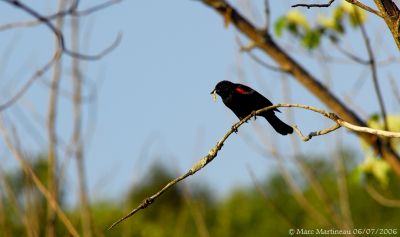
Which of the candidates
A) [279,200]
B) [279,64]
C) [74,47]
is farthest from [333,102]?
[279,200]

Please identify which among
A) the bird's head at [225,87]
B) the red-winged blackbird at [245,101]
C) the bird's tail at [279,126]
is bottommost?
the bird's tail at [279,126]

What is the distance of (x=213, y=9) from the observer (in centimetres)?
507

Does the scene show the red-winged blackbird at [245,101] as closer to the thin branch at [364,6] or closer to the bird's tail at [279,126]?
the bird's tail at [279,126]

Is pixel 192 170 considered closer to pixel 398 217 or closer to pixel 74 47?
pixel 74 47

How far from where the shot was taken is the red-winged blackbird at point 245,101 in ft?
13.6

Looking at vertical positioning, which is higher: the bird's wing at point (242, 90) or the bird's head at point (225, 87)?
the bird's head at point (225, 87)

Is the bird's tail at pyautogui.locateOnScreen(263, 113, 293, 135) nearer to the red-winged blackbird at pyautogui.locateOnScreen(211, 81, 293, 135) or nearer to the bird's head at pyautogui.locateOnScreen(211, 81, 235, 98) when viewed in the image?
the red-winged blackbird at pyautogui.locateOnScreen(211, 81, 293, 135)

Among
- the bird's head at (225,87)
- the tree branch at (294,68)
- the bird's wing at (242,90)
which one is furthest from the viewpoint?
the tree branch at (294,68)

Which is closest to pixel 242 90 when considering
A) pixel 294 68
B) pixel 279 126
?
pixel 279 126

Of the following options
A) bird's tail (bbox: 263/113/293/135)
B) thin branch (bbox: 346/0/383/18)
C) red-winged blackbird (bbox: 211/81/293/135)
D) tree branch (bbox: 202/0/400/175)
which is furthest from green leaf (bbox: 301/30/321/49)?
thin branch (bbox: 346/0/383/18)

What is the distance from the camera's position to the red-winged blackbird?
4148 millimetres

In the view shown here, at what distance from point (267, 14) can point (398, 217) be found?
90.7ft

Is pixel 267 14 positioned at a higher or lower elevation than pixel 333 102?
higher

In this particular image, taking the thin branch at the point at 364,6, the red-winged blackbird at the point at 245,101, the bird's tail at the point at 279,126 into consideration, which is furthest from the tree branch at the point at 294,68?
the thin branch at the point at 364,6
